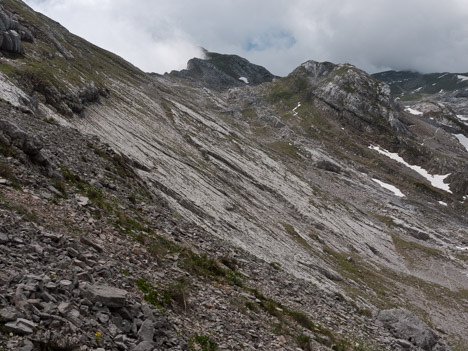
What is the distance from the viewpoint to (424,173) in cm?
14212

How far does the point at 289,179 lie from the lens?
8819cm

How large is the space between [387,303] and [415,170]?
4859 inches

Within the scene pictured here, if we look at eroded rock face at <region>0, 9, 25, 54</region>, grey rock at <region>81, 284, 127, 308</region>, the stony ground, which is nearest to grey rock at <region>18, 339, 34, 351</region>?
the stony ground

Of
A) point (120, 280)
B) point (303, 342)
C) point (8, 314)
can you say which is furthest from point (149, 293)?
point (303, 342)

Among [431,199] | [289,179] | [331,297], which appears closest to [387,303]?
[331,297]

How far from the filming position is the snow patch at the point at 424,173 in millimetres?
133700

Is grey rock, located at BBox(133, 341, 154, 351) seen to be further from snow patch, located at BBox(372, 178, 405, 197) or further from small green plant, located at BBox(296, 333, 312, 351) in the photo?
snow patch, located at BBox(372, 178, 405, 197)

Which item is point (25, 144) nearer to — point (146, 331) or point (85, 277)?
point (85, 277)

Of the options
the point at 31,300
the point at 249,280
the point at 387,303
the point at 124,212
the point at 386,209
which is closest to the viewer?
the point at 31,300

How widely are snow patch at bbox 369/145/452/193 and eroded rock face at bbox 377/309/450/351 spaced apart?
12441 cm

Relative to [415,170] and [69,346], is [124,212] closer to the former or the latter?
[69,346]

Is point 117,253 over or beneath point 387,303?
beneath

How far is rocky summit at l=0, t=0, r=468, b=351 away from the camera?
1130 cm

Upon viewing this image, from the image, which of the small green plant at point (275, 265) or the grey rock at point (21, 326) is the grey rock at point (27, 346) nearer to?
the grey rock at point (21, 326)
